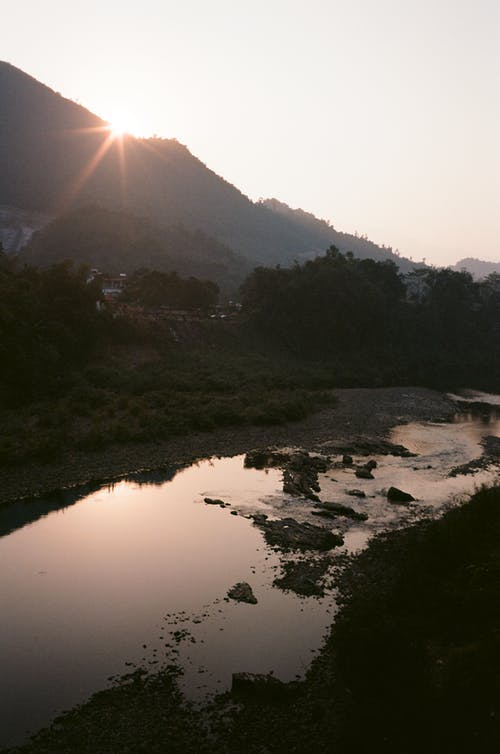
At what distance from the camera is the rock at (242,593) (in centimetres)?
2005

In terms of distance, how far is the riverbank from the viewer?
32062 millimetres

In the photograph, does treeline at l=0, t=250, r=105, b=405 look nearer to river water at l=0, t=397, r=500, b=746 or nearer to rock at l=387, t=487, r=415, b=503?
river water at l=0, t=397, r=500, b=746

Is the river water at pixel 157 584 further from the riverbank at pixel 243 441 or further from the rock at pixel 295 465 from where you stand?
the riverbank at pixel 243 441

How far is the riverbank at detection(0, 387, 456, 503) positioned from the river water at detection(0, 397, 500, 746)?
85.1 inches

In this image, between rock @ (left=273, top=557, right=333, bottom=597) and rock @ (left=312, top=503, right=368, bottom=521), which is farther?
rock @ (left=312, top=503, right=368, bottom=521)

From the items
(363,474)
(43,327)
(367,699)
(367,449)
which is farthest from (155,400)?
(367,699)

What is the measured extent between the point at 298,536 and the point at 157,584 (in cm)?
711

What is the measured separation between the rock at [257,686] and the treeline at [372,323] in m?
58.7

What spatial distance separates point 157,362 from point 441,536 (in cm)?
4327

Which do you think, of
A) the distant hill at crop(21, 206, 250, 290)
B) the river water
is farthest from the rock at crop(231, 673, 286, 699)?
the distant hill at crop(21, 206, 250, 290)

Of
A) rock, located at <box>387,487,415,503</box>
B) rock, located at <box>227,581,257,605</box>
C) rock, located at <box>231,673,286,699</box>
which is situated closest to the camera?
rock, located at <box>231,673,286,699</box>

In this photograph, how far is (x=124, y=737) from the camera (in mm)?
13477

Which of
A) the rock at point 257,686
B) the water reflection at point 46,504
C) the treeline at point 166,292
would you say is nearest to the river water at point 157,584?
the water reflection at point 46,504

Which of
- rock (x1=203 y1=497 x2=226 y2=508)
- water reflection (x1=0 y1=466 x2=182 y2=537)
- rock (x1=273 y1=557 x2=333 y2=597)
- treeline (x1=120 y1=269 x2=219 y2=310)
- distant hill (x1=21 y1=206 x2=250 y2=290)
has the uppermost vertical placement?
distant hill (x1=21 y1=206 x2=250 y2=290)
